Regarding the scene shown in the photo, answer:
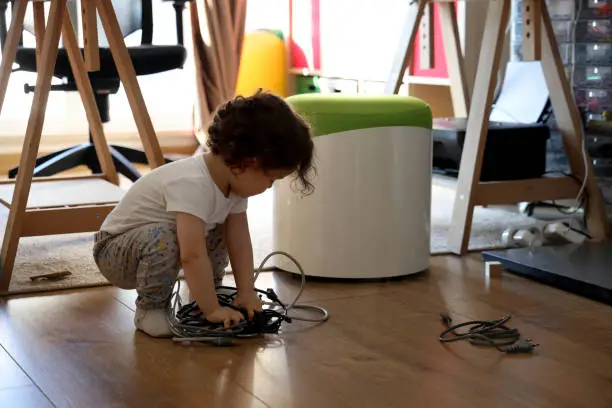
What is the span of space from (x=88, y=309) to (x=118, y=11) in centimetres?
172

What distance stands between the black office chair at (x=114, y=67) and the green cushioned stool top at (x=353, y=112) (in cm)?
117

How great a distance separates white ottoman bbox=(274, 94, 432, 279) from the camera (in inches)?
79.5

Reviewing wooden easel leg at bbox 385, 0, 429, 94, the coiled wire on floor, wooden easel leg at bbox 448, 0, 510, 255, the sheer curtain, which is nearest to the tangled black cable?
the coiled wire on floor

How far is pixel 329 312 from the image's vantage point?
6.07 feet

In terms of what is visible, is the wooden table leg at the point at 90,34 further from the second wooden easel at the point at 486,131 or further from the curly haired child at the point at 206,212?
the second wooden easel at the point at 486,131

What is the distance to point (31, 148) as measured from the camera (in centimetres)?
201

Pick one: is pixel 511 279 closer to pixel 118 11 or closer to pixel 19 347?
pixel 19 347

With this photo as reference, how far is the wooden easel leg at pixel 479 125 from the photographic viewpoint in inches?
92.6

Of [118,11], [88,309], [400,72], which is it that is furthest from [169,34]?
[88,309]

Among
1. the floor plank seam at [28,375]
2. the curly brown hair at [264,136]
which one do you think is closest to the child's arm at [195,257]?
the curly brown hair at [264,136]

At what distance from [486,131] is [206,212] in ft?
3.21

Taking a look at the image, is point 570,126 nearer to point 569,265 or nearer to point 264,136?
point 569,265

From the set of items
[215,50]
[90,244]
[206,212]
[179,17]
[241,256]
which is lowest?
[90,244]

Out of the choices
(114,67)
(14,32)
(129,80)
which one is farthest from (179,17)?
(129,80)
